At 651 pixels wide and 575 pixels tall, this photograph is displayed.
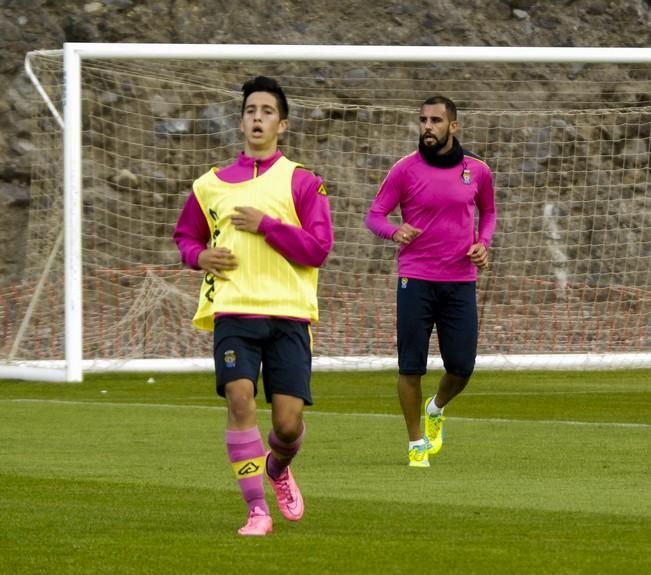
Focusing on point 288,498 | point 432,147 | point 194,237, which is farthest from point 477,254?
point 288,498

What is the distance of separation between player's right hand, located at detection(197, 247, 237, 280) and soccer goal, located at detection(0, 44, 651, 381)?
425 inches

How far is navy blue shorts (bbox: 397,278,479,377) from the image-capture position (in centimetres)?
1089

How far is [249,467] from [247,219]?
3.28ft

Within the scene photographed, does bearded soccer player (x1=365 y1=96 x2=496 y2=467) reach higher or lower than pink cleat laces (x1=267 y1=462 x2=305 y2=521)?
higher

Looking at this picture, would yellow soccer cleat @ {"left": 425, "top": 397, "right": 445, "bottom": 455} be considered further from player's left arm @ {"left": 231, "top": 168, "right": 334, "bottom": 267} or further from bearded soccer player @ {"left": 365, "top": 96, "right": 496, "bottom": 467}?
player's left arm @ {"left": 231, "top": 168, "right": 334, "bottom": 267}

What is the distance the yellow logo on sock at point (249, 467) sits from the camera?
747cm

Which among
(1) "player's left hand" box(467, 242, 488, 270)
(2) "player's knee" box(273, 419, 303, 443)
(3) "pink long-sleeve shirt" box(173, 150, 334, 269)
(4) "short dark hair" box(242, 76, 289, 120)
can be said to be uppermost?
(4) "short dark hair" box(242, 76, 289, 120)

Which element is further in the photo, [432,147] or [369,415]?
[369,415]

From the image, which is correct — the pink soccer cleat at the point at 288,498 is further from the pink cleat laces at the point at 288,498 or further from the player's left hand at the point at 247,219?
the player's left hand at the point at 247,219

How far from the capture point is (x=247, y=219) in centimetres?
754

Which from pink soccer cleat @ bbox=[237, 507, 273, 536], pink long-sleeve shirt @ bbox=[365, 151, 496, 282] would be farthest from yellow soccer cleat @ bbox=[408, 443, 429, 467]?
pink soccer cleat @ bbox=[237, 507, 273, 536]

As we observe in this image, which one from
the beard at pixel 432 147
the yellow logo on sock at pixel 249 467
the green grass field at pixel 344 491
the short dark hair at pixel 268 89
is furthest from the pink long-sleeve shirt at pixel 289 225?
the beard at pixel 432 147

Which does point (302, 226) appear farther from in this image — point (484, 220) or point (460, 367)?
point (484, 220)

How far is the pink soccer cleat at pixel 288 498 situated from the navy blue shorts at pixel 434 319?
307 centimetres
